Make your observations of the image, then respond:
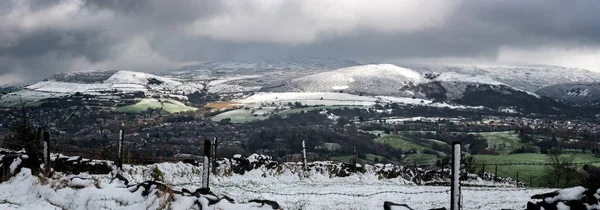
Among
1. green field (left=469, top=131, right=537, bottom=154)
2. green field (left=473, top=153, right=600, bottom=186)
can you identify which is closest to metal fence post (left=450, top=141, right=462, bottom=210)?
green field (left=473, top=153, right=600, bottom=186)

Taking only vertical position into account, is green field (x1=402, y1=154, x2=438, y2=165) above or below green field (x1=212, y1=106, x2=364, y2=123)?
below

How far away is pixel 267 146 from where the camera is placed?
119 metres

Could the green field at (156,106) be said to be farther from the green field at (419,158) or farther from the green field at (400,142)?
the green field at (419,158)

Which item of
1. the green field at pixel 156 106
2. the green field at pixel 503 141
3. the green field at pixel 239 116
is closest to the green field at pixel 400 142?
the green field at pixel 503 141

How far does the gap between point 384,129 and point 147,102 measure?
92.1m

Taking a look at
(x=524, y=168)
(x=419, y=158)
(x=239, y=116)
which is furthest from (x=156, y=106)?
(x=524, y=168)

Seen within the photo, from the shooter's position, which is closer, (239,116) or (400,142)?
(400,142)

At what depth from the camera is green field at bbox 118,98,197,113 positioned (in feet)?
562

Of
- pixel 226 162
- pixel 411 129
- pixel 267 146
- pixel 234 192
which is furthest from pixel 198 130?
pixel 234 192

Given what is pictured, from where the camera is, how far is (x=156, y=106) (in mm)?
180250

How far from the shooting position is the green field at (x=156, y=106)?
562 ft

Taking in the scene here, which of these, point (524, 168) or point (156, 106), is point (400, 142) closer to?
point (524, 168)

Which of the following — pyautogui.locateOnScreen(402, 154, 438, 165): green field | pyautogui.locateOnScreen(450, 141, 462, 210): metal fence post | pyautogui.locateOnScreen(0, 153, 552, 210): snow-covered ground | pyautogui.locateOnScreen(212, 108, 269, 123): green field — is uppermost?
pyautogui.locateOnScreen(450, 141, 462, 210): metal fence post

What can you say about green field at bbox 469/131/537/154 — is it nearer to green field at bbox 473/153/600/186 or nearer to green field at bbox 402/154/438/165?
green field at bbox 473/153/600/186
